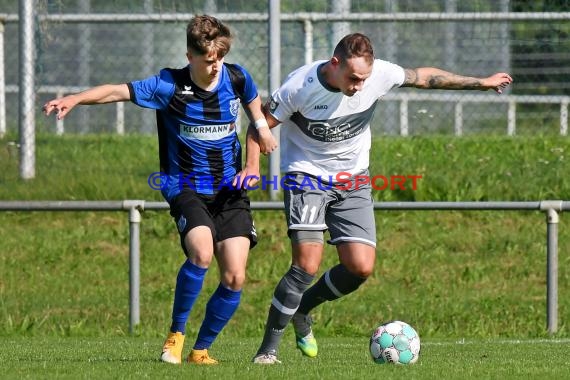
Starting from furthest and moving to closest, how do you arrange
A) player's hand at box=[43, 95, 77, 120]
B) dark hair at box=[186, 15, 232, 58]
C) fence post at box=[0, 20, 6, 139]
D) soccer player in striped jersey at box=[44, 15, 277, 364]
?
fence post at box=[0, 20, 6, 139] → soccer player in striped jersey at box=[44, 15, 277, 364] → dark hair at box=[186, 15, 232, 58] → player's hand at box=[43, 95, 77, 120]

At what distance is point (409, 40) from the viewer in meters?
13.8

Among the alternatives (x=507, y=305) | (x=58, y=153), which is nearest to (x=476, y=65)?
(x=507, y=305)

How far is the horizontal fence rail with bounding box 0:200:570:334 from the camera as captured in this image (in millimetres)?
10305

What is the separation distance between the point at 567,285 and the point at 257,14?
425cm

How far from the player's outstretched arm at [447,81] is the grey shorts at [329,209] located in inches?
28.9

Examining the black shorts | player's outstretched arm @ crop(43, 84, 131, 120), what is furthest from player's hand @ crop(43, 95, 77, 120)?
the black shorts

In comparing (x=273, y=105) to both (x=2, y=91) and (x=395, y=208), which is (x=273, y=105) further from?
(x=2, y=91)

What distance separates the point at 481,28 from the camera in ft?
43.9

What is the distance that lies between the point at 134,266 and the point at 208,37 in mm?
3765

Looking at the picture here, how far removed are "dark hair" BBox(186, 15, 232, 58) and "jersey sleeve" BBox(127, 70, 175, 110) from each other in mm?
310

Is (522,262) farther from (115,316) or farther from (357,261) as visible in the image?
(357,261)

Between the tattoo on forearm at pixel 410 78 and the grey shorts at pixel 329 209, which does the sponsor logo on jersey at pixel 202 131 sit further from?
the tattoo on forearm at pixel 410 78

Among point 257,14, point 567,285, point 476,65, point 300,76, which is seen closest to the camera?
point 300,76

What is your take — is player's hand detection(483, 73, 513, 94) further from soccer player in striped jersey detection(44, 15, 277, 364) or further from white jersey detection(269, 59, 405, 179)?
soccer player in striped jersey detection(44, 15, 277, 364)
